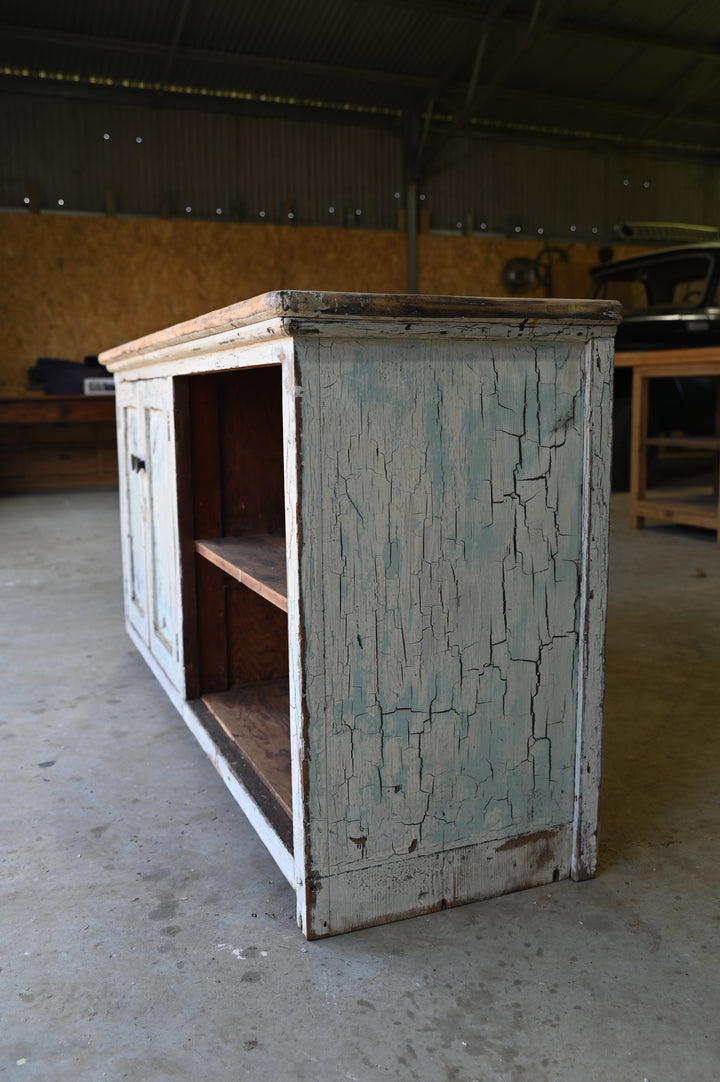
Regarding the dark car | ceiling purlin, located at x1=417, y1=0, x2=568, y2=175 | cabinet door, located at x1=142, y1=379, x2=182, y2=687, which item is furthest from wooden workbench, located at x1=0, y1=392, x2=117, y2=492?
cabinet door, located at x1=142, y1=379, x2=182, y2=687

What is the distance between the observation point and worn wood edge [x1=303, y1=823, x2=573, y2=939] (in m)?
1.33

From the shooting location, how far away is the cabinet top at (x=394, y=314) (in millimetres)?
1170

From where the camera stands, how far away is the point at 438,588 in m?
1.35

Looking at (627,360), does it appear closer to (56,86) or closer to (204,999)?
(204,999)

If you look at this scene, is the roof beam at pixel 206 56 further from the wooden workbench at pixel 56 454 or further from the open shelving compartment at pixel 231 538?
the open shelving compartment at pixel 231 538

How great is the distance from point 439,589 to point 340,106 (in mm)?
9746

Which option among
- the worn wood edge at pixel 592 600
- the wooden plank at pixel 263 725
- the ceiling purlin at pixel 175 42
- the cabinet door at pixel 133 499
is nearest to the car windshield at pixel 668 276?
the ceiling purlin at pixel 175 42

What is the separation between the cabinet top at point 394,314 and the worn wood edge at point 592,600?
7 centimetres

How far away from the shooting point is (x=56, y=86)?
336 inches

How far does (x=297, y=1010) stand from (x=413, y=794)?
353 mm

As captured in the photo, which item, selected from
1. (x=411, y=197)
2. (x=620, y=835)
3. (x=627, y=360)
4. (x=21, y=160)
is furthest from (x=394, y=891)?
(x=411, y=197)

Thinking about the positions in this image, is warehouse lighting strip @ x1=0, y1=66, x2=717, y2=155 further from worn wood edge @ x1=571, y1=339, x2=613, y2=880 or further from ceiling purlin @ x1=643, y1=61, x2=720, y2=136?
worn wood edge @ x1=571, y1=339, x2=613, y2=880

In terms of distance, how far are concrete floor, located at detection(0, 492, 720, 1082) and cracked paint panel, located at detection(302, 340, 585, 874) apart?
6.8 inches

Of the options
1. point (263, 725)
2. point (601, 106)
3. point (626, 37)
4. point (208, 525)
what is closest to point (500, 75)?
point (626, 37)
